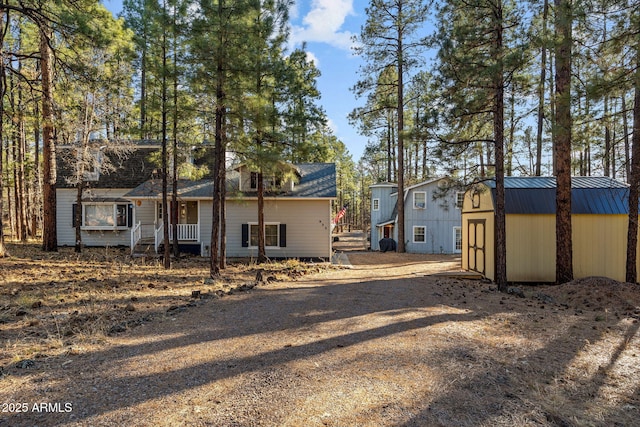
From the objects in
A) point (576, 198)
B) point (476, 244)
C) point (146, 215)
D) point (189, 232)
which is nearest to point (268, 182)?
point (189, 232)

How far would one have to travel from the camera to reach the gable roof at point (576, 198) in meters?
11.9

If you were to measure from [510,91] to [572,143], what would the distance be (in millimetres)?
2492

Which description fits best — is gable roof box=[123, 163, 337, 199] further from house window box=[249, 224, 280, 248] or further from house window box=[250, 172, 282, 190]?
house window box=[249, 224, 280, 248]

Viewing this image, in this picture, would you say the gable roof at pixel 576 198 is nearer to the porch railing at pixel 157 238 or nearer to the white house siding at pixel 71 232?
the porch railing at pixel 157 238

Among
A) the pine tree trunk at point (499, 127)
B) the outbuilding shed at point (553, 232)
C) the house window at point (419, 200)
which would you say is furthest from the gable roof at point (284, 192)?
the pine tree trunk at point (499, 127)

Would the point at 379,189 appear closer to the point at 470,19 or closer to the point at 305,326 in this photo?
the point at 470,19

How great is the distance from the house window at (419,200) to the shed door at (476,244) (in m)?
9.03

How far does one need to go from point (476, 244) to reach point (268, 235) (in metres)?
9.27

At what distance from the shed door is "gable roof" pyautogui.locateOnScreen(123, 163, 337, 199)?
6.08 metres

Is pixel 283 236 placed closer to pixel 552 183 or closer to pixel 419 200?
pixel 419 200

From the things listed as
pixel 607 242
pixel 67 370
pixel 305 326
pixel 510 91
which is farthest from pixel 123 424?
pixel 607 242

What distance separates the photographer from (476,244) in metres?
13.6

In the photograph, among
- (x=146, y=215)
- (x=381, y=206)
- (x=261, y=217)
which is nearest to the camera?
(x=261, y=217)

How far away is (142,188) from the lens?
706 inches
